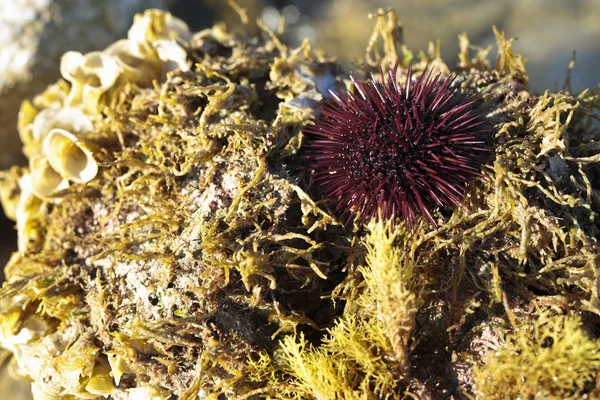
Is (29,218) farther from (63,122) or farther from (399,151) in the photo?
(399,151)

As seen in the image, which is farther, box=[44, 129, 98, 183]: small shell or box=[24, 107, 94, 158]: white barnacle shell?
box=[24, 107, 94, 158]: white barnacle shell

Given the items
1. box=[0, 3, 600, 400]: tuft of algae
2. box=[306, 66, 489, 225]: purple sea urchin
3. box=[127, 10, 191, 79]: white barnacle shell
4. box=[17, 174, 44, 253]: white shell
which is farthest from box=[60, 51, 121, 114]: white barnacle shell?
box=[306, 66, 489, 225]: purple sea urchin

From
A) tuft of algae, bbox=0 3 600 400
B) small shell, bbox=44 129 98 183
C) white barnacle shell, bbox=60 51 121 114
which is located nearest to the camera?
tuft of algae, bbox=0 3 600 400

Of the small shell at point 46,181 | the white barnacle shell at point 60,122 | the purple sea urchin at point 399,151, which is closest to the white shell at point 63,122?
the white barnacle shell at point 60,122

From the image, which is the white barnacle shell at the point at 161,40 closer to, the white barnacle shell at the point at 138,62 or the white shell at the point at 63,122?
the white barnacle shell at the point at 138,62

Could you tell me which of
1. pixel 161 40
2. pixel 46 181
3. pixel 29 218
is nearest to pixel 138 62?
pixel 161 40

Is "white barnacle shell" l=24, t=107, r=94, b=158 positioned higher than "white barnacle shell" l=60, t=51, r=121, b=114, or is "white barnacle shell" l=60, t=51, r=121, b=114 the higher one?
"white barnacle shell" l=60, t=51, r=121, b=114

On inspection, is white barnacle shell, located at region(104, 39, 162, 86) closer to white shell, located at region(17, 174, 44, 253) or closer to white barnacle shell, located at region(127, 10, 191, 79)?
white barnacle shell, located at region(127, 10, 191, 79)
